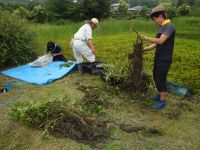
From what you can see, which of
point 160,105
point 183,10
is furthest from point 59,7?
point 160,105

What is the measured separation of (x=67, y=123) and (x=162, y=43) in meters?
1.97

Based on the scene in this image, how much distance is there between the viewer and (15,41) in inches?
332

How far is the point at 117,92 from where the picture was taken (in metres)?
6.34

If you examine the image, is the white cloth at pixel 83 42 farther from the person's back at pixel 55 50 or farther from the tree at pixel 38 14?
the tree at pixel 38 14

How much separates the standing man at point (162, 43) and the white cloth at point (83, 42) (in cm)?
226

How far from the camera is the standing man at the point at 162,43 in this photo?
207 inches

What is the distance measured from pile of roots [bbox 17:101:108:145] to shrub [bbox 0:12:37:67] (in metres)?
3.81

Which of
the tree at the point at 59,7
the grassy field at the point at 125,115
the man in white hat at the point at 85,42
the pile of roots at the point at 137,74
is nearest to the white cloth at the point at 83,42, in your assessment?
the man in white hat at the point at 85,42

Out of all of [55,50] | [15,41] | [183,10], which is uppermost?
[15,41]

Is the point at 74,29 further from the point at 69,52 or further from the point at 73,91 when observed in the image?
the point at 73,91

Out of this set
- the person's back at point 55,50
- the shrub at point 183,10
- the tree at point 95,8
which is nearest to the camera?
the person's back at point 55,50

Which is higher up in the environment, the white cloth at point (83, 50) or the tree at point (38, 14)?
the white cloth at point (83, 50)

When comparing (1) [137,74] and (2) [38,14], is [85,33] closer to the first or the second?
(1) [137,74]

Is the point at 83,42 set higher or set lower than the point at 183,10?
higher
